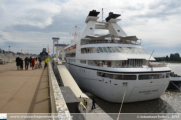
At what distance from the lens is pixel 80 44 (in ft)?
57.3

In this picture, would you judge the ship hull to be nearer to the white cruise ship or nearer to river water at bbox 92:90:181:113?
the white cruise ship

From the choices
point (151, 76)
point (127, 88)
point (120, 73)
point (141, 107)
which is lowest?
point (141, 107)

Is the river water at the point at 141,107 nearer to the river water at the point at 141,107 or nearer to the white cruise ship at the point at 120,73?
the river water at the point at 141,107

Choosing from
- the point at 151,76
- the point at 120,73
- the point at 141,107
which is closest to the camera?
the point at 120,73

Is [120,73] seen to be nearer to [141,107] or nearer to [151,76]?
[151,76]

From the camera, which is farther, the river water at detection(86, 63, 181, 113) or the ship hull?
the river water at detection(86, 63, 181, 113)

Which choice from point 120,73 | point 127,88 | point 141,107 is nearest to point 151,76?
point 127,88

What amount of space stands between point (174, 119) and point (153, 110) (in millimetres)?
1703

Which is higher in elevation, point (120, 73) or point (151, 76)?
point (120, 73)

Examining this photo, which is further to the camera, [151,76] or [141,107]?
[141,107]

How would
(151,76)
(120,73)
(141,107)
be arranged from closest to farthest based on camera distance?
1. (120,73)
2. (151,76)
3. (141,107)

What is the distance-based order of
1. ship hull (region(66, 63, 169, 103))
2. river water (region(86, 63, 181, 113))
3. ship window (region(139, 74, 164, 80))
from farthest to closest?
1. river water (region(86, 63, 181, 113))
2. ship window (region(139, 74, 164, 80))
3. ship hull (region(66, 63, 169, 103))

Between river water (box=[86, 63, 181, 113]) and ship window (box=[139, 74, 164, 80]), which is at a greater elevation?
ship window (box=[139, 74, 164, 80])

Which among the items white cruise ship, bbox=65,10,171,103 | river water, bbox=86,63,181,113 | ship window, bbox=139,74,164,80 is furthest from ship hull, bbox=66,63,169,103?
river water, bbox=86,63,181,113
